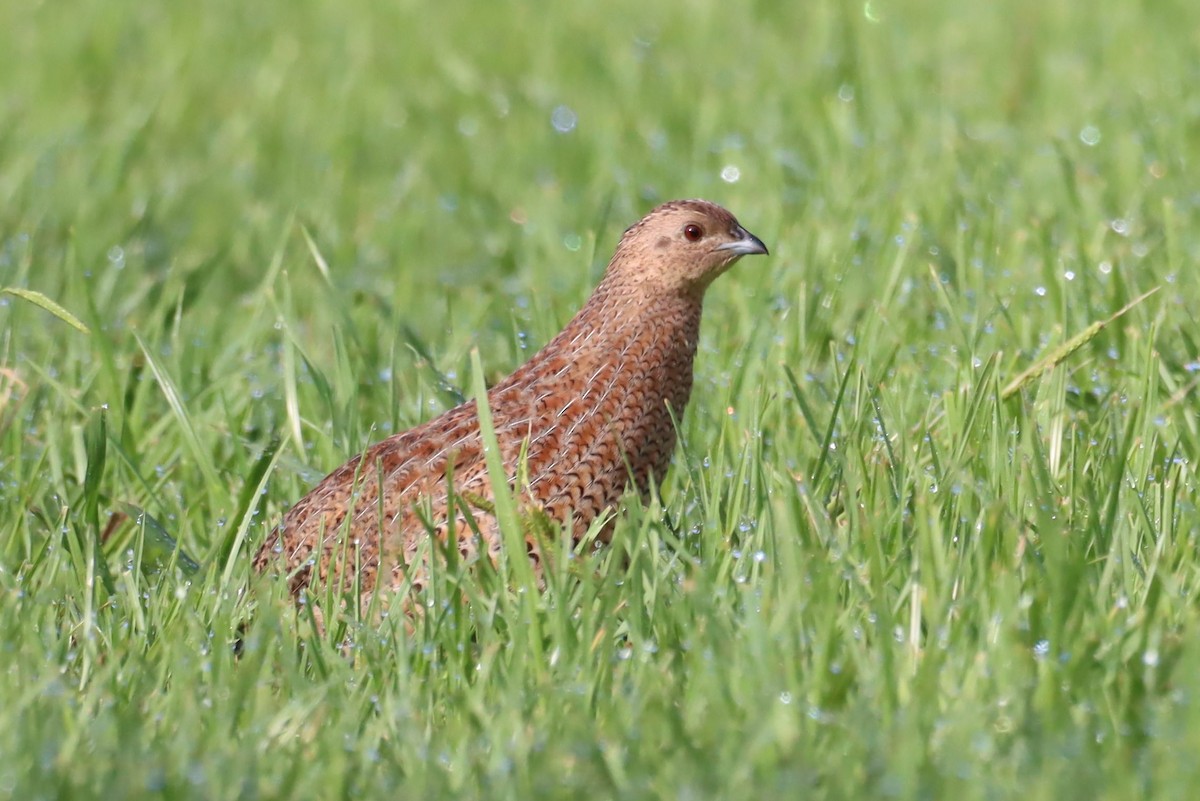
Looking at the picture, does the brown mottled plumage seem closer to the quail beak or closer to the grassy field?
the quail beak

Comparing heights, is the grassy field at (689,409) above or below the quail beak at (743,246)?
below

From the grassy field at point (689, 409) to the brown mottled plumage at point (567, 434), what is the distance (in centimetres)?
16

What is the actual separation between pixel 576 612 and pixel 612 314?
3.32 feet

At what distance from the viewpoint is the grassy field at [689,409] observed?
11.2 feet

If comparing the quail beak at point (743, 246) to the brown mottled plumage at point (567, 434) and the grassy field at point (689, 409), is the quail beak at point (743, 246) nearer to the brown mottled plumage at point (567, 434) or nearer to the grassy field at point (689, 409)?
the brown mottled plumage at point (567, 434)

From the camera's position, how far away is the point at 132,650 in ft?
12.5

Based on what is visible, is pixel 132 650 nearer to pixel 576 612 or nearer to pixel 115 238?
pixel 576 612

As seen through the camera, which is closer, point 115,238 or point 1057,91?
point 115,238

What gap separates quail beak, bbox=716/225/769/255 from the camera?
196 inches

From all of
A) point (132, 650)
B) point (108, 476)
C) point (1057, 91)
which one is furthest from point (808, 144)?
point (132, 650)

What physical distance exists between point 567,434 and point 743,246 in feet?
2.73

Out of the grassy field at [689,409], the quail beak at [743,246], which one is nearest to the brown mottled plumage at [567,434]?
the quail beak at [743,246]

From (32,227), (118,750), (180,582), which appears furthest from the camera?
(32,227)

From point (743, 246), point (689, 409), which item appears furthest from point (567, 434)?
point (689, 409)
